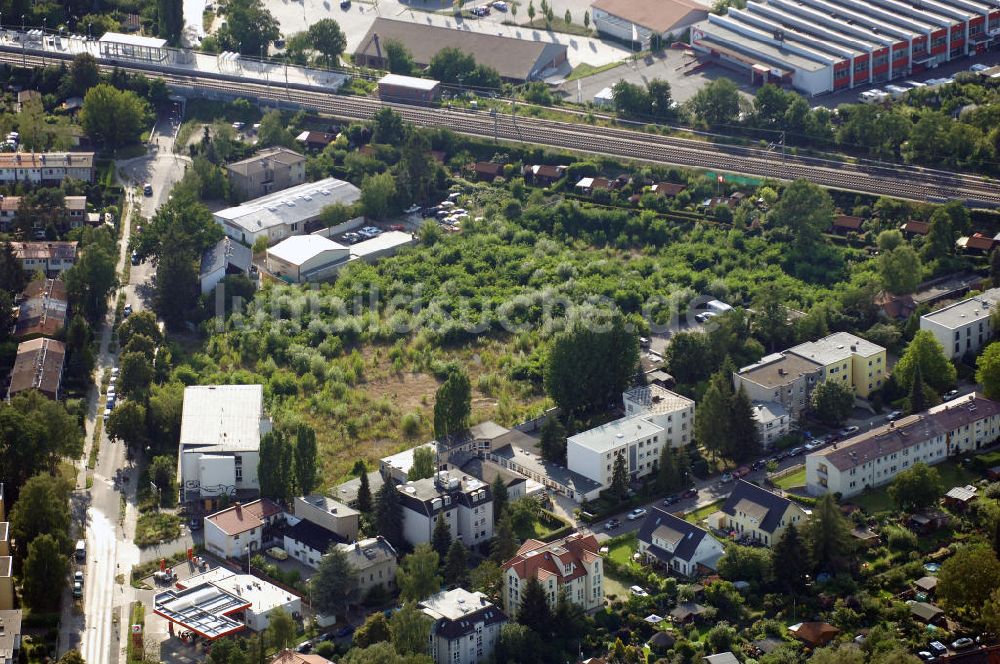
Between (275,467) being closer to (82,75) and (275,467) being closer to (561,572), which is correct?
(561,572)

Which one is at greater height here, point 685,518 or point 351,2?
point 351,2

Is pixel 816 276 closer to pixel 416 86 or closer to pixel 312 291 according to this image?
pixel 312 291

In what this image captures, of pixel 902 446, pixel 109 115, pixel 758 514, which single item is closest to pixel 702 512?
pixel 758 514

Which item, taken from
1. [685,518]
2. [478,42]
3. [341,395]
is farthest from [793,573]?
[478,42]

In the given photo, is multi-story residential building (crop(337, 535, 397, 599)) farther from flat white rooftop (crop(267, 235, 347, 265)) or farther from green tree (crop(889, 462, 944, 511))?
flat white rooftop (crop(267, 235, 347, 265))

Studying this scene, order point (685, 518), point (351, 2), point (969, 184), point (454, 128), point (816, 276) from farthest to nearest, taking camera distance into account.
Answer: point (351, 2) < point (454, 128) < point (969, 184) < point (816, 276) < point (685, 518)

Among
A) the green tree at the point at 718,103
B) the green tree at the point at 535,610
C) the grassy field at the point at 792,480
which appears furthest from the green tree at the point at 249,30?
the green tree at the point at 535,610

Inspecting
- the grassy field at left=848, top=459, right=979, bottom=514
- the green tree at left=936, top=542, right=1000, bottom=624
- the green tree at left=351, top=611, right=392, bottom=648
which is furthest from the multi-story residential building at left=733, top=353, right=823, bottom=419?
the green tree at left=351, top=611, right=392, bottom=648

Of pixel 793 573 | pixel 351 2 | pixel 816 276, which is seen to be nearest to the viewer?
pixel 793 573
